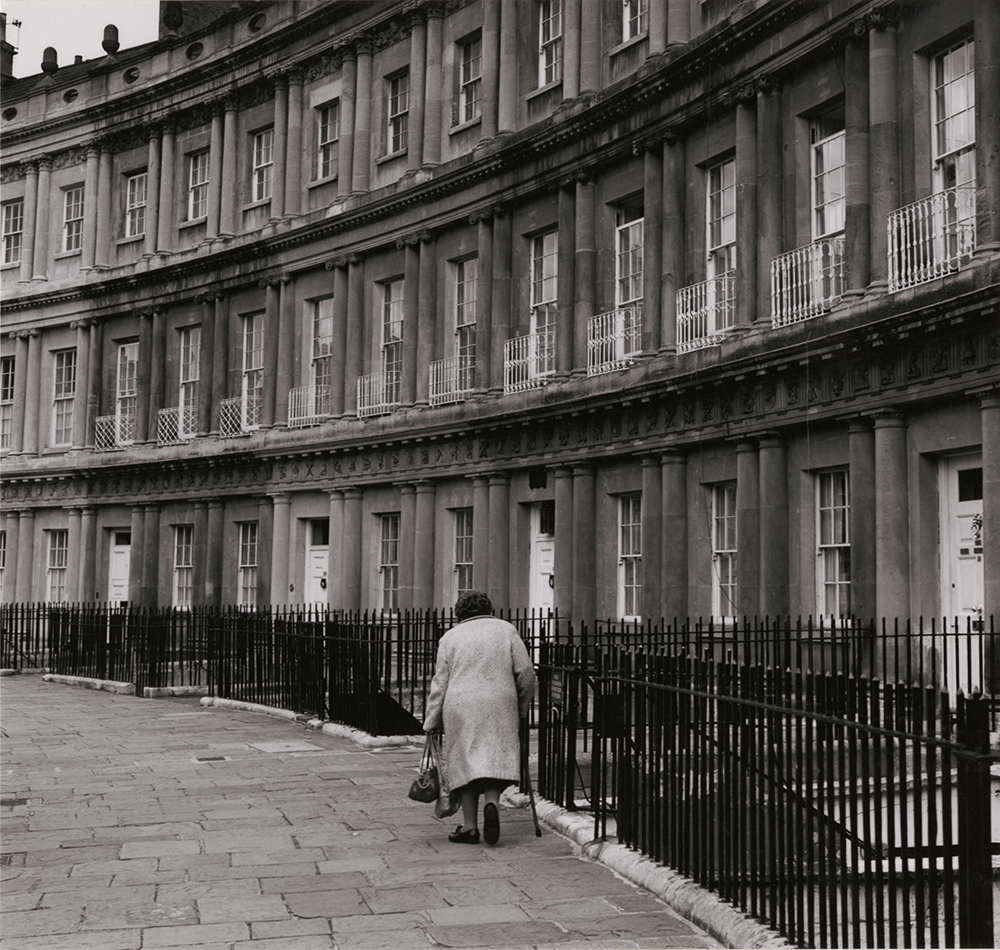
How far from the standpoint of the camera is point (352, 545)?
2677 cm

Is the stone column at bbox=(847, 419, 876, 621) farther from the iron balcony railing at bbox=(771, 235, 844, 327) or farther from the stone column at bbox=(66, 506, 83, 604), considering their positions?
the stone column at bbox=(66, 506, 83, 604)

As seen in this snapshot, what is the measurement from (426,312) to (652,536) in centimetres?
821

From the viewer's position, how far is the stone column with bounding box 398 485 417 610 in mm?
25406

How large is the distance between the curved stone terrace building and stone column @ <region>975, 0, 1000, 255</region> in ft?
0.14

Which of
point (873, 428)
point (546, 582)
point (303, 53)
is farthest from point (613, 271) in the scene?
point (303, 53)

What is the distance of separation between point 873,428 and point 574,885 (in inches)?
372

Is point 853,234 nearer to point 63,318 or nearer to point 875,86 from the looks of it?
point 875,86

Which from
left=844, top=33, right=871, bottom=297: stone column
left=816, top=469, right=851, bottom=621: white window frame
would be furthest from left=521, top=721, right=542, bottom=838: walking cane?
left=844, top=33, right=871, bottom=297: stone column

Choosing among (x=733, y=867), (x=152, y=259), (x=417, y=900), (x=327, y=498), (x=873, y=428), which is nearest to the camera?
(x=733, y=867)

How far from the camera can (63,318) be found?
34.7 meters

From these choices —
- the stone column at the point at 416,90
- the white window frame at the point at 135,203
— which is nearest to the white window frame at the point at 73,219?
the white window frame at the point at 135,203

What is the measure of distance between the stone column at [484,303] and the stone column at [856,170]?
355 inches

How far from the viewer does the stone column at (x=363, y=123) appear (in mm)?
27391

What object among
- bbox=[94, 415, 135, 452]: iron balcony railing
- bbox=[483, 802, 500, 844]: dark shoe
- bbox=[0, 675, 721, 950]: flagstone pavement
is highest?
bbox=[94, 415, 135, 452]: iron balcony railing
